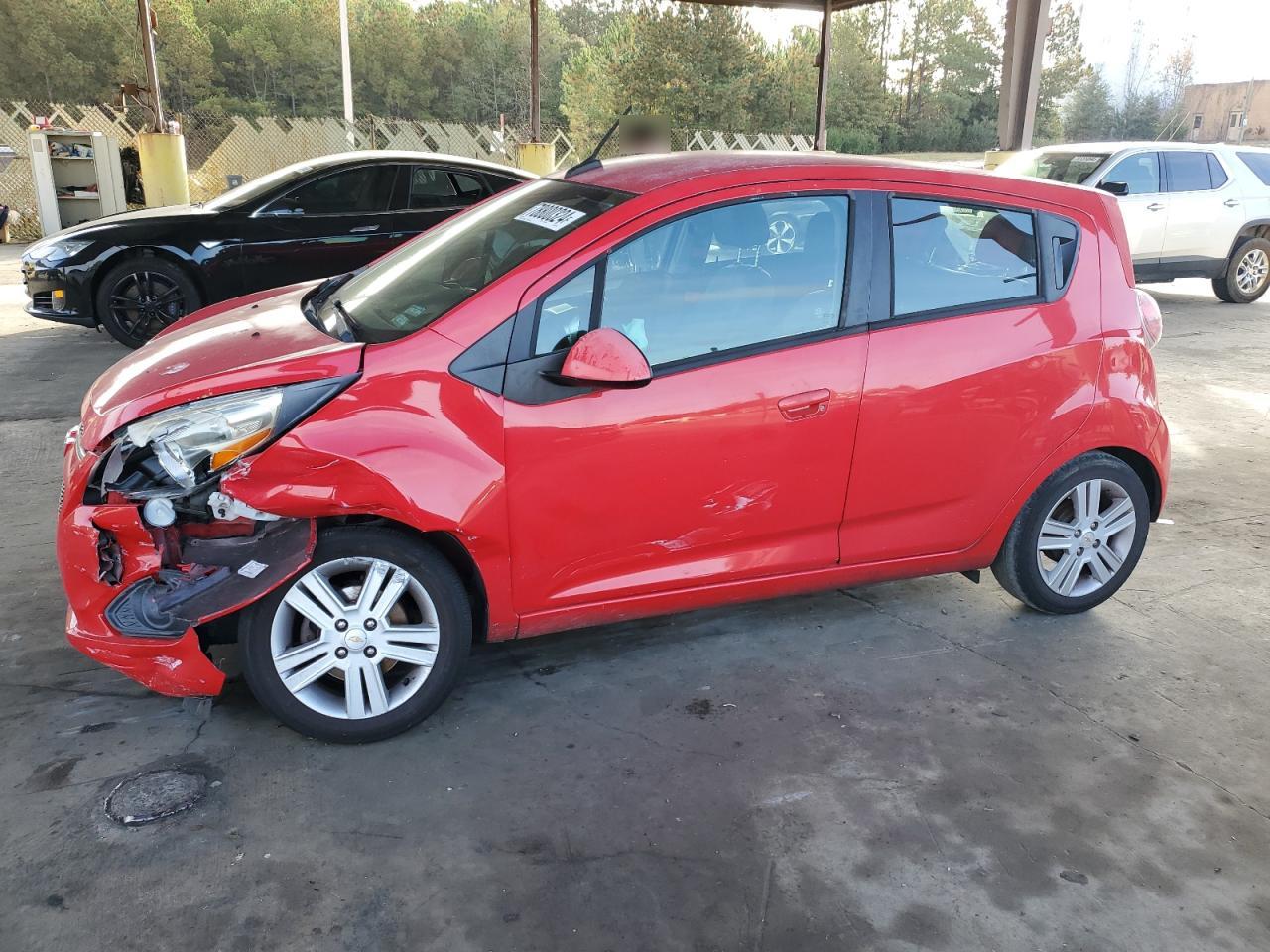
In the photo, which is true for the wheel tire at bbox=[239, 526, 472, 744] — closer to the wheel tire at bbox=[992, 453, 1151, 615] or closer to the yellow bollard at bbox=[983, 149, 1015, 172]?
the wheel tire at bbox=[992, 453, 1151, 615]

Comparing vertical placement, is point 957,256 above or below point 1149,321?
above

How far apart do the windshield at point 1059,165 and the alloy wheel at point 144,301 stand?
331 inches

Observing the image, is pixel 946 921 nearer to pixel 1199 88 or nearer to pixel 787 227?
pixel 787 227

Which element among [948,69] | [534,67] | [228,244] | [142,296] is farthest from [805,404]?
[948,69]

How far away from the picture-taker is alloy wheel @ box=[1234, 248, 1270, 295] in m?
12.0

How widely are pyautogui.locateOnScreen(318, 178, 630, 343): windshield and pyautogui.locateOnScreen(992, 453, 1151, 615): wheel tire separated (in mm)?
1920

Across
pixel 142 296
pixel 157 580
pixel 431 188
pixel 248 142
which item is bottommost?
pixel 157 580

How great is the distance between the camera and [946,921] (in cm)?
241

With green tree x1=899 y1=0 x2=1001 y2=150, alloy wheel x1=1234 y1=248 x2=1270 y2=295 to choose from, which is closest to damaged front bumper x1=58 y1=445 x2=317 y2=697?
alloy wheel x1=1234 y1=248 x2=1270 y2=295

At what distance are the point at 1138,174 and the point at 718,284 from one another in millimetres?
10002

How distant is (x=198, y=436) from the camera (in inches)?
112

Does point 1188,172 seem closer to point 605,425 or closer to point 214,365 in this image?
point 605,425

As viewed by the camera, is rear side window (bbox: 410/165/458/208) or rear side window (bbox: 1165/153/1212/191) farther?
rear side window (bbox: 1165/153/1212/191)

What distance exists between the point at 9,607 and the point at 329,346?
184 centimetres
